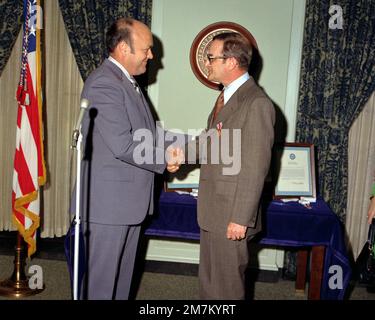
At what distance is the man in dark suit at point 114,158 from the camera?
8.19 ft

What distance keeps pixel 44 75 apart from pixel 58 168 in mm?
858

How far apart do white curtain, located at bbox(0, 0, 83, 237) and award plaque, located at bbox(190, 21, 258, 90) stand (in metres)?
1.08

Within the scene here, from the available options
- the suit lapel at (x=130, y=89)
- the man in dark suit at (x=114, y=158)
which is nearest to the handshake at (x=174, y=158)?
the man in dark suit at (x=114, y=158)

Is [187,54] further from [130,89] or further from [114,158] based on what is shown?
[114,158]

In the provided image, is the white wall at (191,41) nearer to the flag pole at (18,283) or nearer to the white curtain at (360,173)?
the white curtain at (360,173)

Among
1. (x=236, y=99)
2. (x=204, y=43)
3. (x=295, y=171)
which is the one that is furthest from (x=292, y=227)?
(x=204, y=43)

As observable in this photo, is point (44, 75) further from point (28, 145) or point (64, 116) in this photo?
point (28, 145)

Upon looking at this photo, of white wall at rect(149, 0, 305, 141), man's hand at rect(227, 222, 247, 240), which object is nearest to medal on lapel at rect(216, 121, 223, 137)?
man's hand at rect(227, 222, 247, 240)

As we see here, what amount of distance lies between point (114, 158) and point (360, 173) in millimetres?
2422

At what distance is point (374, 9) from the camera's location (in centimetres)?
373

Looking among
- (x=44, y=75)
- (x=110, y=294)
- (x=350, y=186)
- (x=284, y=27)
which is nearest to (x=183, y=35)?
(x=284, y=27)

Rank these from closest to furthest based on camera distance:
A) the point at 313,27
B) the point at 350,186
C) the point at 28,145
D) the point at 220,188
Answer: the point at 220,188
the point at 28,145
the point at 313,27
the point at 350,186

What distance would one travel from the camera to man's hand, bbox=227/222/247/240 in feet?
8.09

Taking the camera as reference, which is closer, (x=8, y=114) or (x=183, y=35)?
(x=183, y=35)
